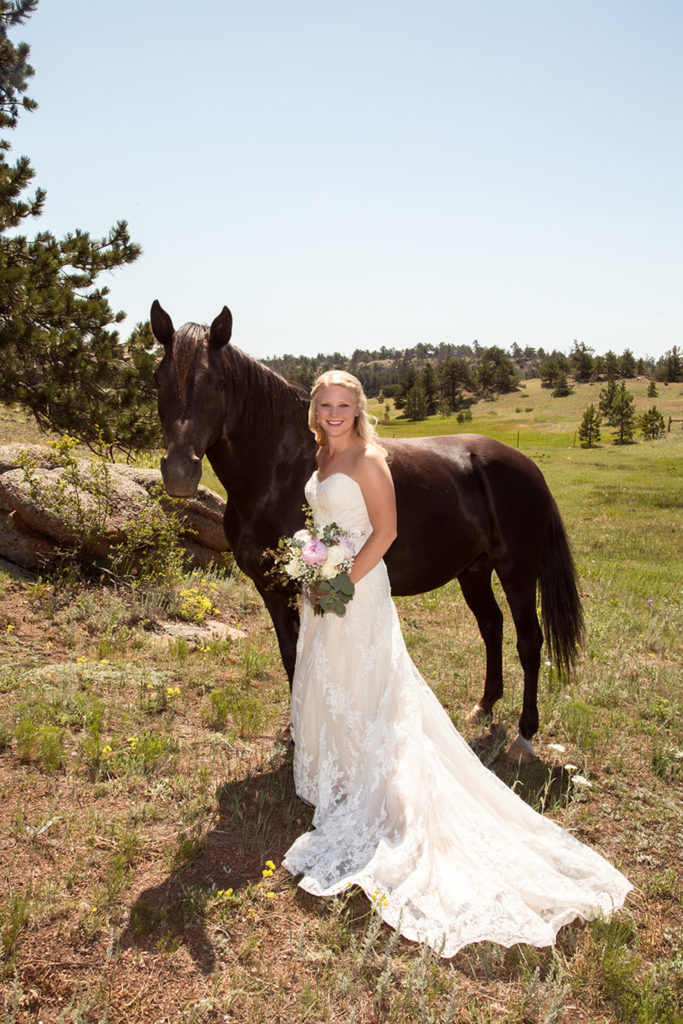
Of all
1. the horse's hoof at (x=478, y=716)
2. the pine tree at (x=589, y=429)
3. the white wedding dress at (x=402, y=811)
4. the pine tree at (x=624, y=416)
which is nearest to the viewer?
the white wedding dress at (x=402, y=811)

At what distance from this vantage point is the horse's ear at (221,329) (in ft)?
12.9

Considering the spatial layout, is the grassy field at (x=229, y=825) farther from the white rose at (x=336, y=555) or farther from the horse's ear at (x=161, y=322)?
the horse's ear at (x=161, y=322)

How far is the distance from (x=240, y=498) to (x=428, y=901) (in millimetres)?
2633

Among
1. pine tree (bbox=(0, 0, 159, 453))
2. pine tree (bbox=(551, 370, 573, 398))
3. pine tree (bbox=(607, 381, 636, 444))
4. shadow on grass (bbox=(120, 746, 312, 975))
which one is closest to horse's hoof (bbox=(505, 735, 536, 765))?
shadow on grass (bbox=(120, 746, 312, 975))

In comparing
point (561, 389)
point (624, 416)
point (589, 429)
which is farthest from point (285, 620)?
point (561, 389)

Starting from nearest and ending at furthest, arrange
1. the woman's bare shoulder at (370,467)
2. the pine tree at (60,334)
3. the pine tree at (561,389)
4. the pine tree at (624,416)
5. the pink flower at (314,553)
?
the pink flower at (314,553)
the woman's bare shoulder at (370,467)
the pine tree at (60,334)
the pine tree at (624,416)
the pine tree at (561,389)

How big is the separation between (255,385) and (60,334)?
6172 mm

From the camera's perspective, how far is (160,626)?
6398 mm

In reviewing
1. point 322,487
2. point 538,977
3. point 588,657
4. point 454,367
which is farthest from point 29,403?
point 454,367

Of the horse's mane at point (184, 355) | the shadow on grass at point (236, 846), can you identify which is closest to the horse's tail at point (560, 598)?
the shadow on grass at point (236, 846)

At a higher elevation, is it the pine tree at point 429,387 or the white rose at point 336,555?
the pine tree at point 429,387

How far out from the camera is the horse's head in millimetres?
3707

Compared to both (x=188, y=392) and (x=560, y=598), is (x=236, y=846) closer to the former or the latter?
(x=188, y=392)

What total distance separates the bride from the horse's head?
665 millimetres
